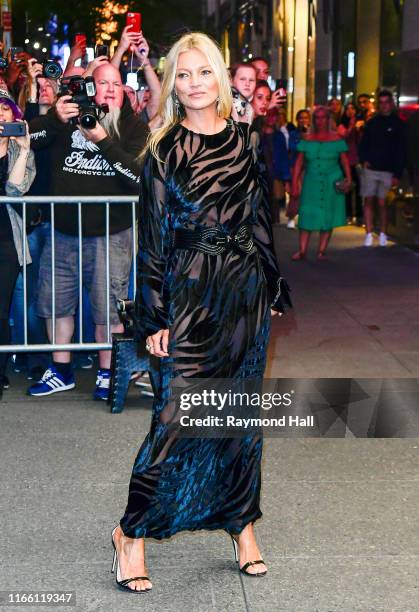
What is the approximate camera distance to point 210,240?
439 cm

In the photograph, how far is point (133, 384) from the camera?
7.99 meters

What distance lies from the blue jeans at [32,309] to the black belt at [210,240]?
3.71 m

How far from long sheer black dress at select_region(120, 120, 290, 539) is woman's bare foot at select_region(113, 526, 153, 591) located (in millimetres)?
50

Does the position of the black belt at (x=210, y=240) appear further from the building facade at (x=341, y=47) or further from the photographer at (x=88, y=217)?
the building facade at (x=341, y=47)

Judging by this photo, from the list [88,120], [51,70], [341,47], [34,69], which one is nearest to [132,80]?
[34,69]

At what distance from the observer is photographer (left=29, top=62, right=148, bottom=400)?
7.44 m

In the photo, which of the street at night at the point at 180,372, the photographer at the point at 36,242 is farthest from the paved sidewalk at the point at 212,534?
the photographer at the point at 36,242

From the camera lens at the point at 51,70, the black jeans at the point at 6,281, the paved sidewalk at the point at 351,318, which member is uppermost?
the camera lens at the point at 51,70

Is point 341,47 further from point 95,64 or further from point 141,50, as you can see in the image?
point 95,64

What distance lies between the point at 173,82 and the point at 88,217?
3.21 metres

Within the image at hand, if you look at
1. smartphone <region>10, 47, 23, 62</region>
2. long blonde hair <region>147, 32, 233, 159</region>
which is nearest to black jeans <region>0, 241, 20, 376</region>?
smartphone <region>10, 47, 23, 62</region>

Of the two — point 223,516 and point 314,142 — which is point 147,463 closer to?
point 223,516

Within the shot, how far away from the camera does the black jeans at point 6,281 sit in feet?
24.8

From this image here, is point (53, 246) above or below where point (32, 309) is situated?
above
